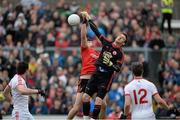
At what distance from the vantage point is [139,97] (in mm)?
15320

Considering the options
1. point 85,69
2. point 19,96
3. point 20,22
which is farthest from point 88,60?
point 20,22

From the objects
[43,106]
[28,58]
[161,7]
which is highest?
[161,7]

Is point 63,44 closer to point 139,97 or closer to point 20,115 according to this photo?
point 20,115

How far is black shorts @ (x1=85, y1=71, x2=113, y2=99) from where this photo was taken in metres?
17.8

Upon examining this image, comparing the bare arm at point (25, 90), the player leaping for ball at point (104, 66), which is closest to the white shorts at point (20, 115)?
the bare arm at point (25, 90)

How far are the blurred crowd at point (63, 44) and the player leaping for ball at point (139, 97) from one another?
770 centimetres

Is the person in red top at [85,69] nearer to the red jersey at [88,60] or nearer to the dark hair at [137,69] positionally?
the red jersey at [88,60]

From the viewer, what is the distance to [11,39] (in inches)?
1091

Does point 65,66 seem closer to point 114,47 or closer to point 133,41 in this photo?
point 133,41

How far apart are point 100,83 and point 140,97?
8.63 feet

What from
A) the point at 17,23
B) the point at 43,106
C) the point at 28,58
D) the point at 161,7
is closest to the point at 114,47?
the point at 43,106

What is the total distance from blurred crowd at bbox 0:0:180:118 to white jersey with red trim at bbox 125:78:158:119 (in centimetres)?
770

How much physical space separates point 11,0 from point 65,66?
5851 mm

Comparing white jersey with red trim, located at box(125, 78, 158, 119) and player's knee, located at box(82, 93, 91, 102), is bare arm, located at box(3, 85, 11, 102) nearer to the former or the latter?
player's knee, located at box(82, 93, 91, 102)
